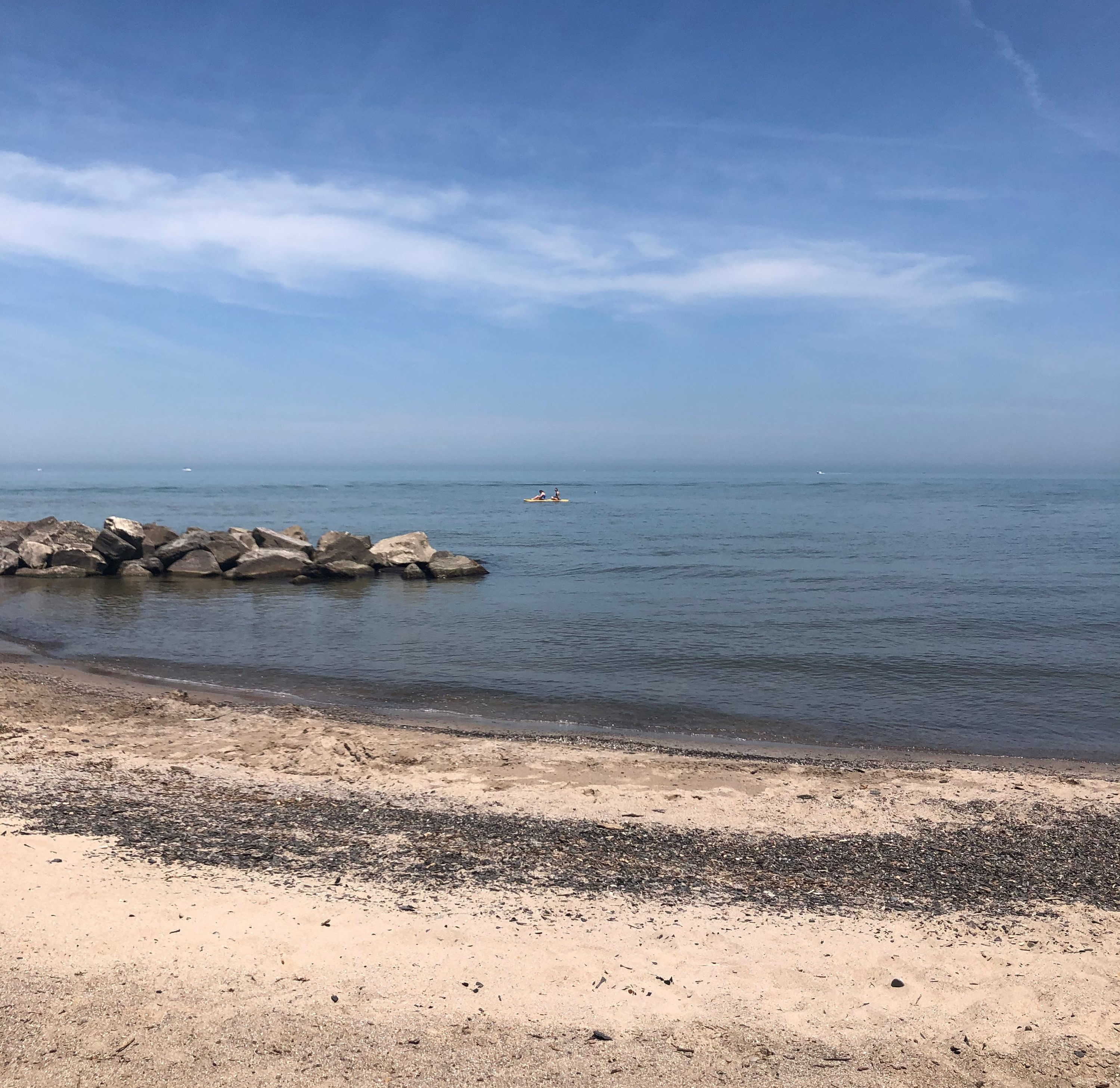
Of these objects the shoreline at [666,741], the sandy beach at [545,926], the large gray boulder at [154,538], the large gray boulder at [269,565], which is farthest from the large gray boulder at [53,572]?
the sandy beach at [545,926]

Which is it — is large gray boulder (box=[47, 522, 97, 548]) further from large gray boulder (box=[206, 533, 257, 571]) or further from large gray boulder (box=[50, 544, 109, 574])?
large gray boulder (box=[206, 533, 257, 571])

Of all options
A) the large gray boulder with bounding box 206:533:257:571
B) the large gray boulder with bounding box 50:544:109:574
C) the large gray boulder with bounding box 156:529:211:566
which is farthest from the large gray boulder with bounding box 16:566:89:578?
the large gray boulder with bounding box 206:533:257:571

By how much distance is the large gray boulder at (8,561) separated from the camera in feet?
103

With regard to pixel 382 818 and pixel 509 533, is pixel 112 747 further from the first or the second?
pixel 509 533

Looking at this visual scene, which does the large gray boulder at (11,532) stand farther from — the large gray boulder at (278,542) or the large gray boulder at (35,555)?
the large gray boulder at (278,542)

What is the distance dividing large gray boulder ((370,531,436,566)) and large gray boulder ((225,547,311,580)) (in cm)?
271

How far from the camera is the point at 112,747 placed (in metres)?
11.4

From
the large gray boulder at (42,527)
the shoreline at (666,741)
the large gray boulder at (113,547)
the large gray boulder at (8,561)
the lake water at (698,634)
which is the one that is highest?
the large gray boulder at (42,527)

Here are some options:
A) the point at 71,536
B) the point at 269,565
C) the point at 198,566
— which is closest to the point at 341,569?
the point at 269,565

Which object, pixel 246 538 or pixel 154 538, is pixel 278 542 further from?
pixel 154 538

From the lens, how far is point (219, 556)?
31984 millimetres

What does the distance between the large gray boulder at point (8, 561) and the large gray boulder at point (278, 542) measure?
8.07m

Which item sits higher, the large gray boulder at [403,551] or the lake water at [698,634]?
the large gray boulder at [403,551]

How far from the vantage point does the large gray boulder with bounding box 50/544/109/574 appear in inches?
1238
